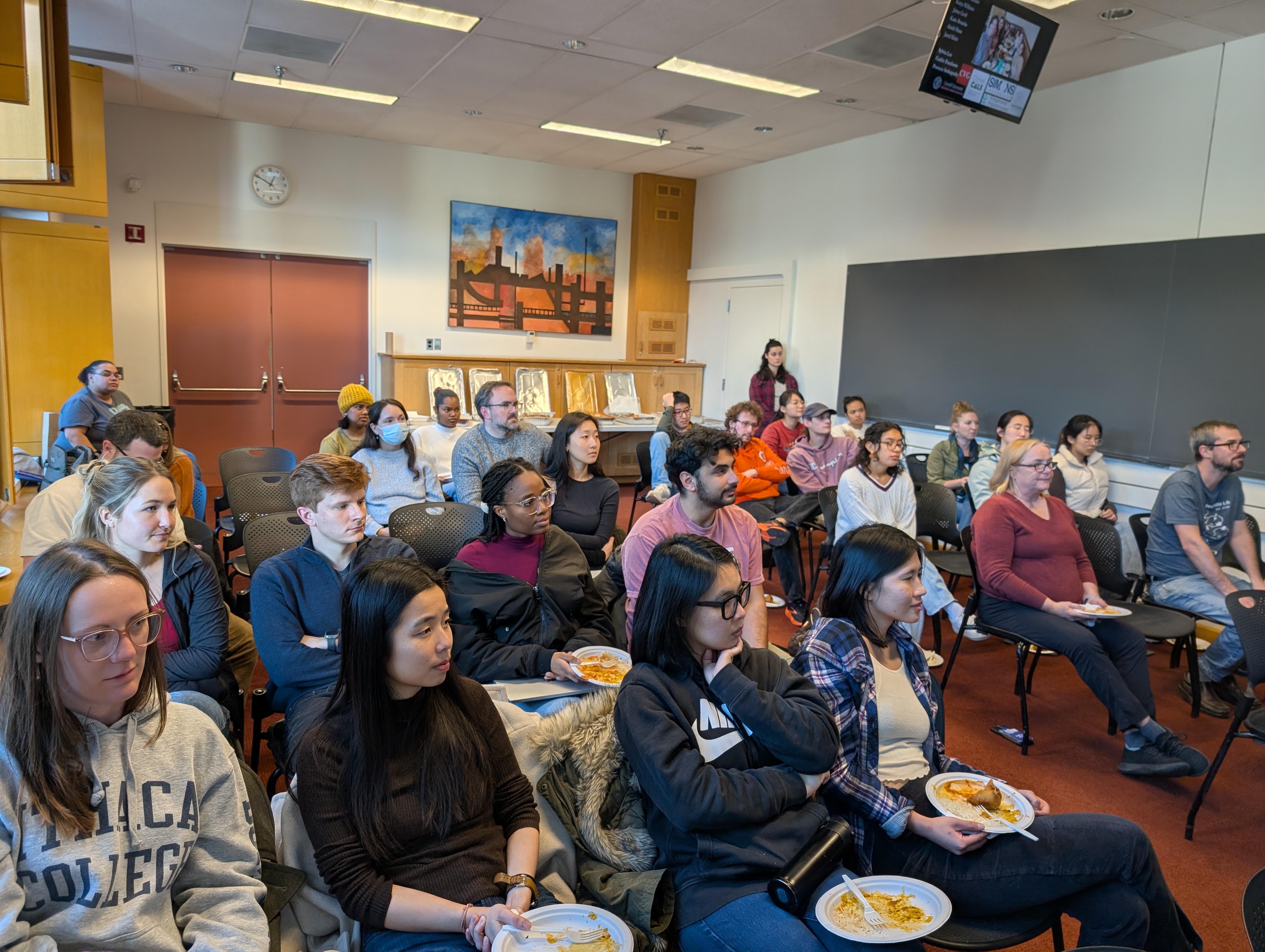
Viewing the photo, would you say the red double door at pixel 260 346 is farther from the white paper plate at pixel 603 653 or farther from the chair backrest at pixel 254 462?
the white paper plate at pixel 603 653

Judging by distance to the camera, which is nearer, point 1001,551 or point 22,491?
point 1001,551

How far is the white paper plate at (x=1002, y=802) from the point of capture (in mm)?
1845

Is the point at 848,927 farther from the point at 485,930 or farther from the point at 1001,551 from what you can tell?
the point at 1001,551

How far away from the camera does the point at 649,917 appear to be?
5.31 ft

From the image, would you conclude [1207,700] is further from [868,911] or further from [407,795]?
[407,795]

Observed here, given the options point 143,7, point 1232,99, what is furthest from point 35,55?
point 1232,99

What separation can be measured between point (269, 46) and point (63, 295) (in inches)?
104

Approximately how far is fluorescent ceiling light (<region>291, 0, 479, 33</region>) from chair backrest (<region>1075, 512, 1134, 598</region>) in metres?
4.65

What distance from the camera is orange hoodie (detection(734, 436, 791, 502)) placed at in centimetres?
553

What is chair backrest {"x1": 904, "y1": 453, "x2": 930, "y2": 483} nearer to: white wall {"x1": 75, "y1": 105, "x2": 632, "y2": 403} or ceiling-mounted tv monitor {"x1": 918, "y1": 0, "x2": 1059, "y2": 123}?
ceiling-mounted tv monitor {"x1": 918, "y1": 0, "x2": 1059, "y2": 123}

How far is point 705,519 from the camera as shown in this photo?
3.02 meters

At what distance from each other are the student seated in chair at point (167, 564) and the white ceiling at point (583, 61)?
12.5ft

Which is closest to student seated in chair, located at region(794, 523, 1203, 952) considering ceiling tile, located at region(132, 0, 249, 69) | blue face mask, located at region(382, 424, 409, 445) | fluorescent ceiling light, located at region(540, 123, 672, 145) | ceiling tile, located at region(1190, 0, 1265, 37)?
blue face mask, located at region(382, 424, 409, 445)

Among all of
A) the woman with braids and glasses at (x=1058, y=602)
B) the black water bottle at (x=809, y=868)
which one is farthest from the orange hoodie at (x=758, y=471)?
the black water bottle at (x=809, y=868)
